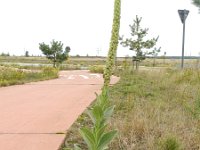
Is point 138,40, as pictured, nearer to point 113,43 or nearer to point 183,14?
point 183,14

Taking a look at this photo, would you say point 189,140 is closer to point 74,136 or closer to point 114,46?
point 74,136

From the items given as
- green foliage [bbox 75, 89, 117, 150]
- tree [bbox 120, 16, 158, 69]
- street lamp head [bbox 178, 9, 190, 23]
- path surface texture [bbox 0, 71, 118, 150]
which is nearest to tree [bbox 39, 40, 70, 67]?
tree [bbox 120, 16, 158, 69]

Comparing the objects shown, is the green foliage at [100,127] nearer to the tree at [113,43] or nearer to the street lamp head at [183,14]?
the tree at [113,43]

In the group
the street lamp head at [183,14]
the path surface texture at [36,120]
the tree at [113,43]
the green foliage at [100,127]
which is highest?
the street lamp head at [183,14]

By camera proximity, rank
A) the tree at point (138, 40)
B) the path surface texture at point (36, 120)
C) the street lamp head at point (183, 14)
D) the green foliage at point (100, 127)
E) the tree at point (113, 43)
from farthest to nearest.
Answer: the tree at point (138, 40)
the street lamp head at point (183, 14)
the path surface texture at point (36, 120)
the green foliage at point (100, 127)
the tree at point (113, 43)

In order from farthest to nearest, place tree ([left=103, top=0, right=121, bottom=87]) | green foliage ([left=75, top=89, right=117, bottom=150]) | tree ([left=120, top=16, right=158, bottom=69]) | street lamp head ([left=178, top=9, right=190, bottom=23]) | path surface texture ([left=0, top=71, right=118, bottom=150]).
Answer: tree ([left=120, top=16, right=158, bottom=69]), street lamp head ([left=178, top=9, right=190, bottom=23]), path surface texture ([left=0, top=71, right=118, bottom=150]), green foliage ([left=75, top=89, right=117, bottom=150]), tree ([left=103, top=0, right=121, bottom=87])

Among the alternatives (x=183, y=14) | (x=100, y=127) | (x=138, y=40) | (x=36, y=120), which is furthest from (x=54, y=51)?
(x=100, y=127)

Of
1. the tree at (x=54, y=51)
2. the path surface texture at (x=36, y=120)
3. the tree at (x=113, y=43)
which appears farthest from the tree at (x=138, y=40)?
the tree at (x=113, y=43)

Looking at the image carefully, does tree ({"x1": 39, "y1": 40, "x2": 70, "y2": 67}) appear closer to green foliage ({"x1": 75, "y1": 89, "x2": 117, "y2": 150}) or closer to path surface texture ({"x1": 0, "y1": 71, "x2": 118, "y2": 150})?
path surface texture ({"x1": 0, "y1": 71, "x2": 118, "y2": 150})

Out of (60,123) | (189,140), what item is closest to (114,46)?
(189,140)

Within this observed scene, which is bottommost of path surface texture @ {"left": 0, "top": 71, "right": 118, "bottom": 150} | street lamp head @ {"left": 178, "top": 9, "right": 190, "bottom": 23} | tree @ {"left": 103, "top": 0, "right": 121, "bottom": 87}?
path surface texture @ {"left": 0, "top": 71, "right": 118, "bottom": 150}

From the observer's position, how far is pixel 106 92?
3.65m

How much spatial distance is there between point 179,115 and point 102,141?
555 cm

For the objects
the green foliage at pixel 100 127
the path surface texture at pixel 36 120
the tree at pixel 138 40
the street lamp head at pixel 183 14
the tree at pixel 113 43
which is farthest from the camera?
the tree at pixel 138 40
